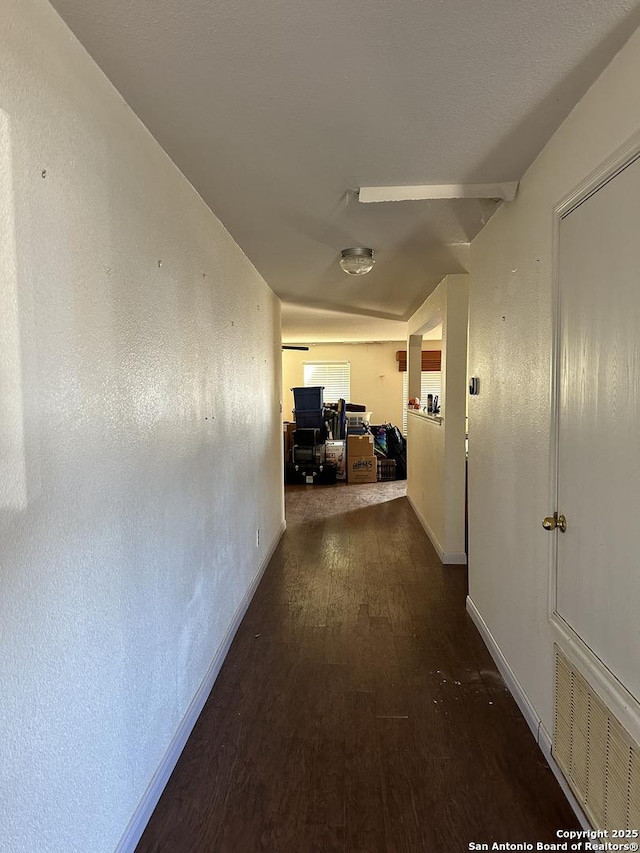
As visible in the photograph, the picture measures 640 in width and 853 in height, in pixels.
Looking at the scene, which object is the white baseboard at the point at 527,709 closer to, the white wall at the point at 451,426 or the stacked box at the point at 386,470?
the white wall at the point at 451,426

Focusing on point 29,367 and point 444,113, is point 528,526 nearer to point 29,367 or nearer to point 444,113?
point 444,113

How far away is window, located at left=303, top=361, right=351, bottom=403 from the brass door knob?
7.37m

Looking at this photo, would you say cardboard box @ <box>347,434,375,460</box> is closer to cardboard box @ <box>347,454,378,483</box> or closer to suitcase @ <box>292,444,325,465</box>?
cardboard box @ <box>347,454,378,483</box>

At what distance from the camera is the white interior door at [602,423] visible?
4.16ft

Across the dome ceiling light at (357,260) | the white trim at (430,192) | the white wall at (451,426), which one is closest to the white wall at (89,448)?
the white trim at (430,192)

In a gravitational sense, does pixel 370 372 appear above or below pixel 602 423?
above

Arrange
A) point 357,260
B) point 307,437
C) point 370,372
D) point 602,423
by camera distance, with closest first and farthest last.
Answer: point 602,423
point 357,260
point 307,437
point 370,372

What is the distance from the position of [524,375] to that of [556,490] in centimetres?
54

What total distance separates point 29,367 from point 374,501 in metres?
5.46

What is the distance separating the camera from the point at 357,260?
2.93 m

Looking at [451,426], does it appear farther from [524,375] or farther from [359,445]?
[359,445]

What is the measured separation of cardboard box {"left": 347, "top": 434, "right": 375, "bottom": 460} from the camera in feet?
24.1

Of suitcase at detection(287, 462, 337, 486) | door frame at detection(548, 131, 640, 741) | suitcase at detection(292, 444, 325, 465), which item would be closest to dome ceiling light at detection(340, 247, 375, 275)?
door frame at detection(548, 131, 640, 741)

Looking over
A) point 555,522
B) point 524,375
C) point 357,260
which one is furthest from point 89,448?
point 357,260
